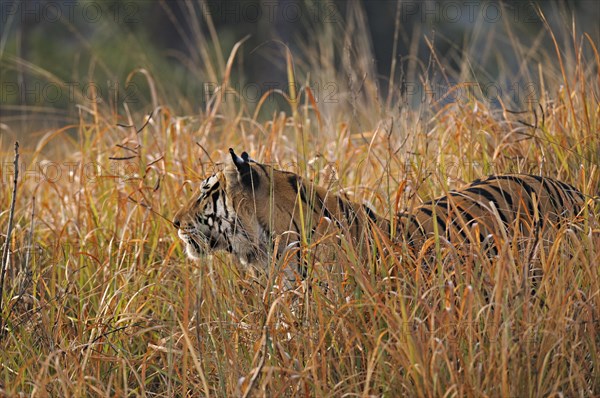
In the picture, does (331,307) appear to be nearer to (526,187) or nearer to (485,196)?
(485,196)

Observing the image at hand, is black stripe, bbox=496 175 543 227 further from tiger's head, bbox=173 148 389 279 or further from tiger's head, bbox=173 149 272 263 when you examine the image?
tiger's head, bbox=173 149 272 263

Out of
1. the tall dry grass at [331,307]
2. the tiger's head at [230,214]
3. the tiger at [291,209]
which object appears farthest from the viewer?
the tiger's head at [230,214]

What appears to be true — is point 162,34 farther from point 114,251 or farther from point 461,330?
point 461,330

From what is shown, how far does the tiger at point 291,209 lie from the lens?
10.3ft

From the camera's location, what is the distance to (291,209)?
10.6 feet

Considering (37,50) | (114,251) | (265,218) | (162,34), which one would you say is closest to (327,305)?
(265,218)

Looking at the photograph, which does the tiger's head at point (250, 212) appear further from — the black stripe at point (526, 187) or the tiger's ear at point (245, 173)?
the black stripe at point (526, 187)

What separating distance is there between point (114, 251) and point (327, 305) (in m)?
1.32

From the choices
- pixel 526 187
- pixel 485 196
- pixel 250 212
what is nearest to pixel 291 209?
pixel 250 212

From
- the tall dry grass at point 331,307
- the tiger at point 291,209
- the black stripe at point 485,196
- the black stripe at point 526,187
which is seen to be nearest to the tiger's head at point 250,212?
the tiger at point 291,209

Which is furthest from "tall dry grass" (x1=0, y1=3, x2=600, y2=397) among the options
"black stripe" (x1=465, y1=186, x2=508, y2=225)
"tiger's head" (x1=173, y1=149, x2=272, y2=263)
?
"black stripe" (x1=465, y1=186, x2=508, y2=225)

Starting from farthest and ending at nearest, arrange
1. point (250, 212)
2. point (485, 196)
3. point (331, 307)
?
point (250, 212), point (485, 196), point (331, 307)

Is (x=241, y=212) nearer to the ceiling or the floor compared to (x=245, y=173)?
nearer to the floor

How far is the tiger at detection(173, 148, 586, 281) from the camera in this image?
3.14m
